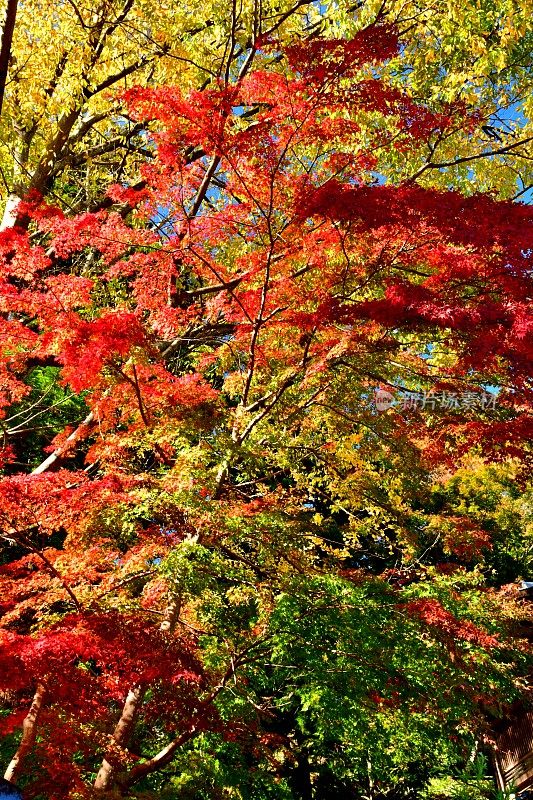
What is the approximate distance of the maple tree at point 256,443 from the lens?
4844 mm

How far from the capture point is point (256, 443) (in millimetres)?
5562

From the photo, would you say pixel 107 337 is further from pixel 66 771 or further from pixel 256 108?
pixel 256 108

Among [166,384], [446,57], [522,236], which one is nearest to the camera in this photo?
[522,236]

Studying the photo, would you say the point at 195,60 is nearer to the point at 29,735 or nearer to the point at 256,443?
the point at 256,443

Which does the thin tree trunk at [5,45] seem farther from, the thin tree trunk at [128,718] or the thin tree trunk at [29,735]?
the thin tree trunk at [29,735]

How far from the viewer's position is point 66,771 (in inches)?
178

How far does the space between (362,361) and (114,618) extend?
10.2 ft

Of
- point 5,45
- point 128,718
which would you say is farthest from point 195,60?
point 128,718

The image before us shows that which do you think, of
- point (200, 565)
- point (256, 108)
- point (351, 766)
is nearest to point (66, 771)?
point (200, 565)

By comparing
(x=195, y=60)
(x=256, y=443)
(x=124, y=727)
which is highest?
(x=195, y=60)

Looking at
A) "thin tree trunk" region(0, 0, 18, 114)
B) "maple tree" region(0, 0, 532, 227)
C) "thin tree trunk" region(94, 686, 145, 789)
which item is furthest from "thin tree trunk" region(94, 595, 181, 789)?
"maple tree" region(0, 0, 532, 227)

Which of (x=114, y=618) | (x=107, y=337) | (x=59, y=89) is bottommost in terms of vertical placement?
(x=114, y=618)

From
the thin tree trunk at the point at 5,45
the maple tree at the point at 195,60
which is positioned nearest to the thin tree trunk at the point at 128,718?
the thin tree trunk at the point at 5,45

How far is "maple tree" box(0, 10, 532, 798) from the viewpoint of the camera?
15.9 ft
